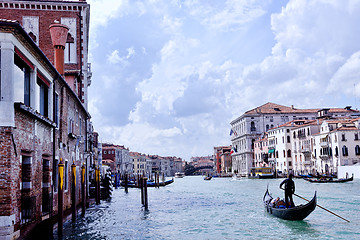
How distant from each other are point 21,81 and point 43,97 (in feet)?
6.74

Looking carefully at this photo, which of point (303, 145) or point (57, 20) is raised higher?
point (57, 20)

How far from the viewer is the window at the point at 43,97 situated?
930 cm

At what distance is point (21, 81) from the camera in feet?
24.5

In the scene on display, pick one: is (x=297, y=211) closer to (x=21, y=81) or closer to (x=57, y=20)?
(x=21, y=81)

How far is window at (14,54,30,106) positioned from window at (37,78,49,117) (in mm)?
965

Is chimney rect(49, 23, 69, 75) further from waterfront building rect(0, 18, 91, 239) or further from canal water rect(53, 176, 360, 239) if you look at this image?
canal water rect(53, 176, 360, 239)

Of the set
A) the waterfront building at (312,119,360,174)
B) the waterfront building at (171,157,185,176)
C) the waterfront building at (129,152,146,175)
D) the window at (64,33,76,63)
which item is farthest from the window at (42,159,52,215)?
the waterfront building at (171,157,185,176)

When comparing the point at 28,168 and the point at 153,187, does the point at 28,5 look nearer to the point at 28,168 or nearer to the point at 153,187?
the point at 28,168

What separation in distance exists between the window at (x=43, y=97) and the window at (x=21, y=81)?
96cm

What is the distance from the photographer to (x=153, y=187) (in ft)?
132

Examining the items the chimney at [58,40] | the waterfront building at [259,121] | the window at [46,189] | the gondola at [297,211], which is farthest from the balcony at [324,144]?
the window at [46,189]

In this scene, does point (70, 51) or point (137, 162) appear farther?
point (137, 162)

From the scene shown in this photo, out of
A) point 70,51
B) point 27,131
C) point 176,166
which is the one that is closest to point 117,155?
point 70,51

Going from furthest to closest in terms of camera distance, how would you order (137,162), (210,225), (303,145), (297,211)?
(137,162) → (303,145) → (210,225) → (297,211)
